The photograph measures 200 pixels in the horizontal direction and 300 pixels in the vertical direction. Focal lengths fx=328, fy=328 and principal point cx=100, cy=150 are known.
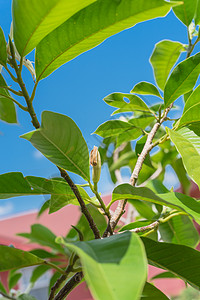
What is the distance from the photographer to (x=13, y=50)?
521mm

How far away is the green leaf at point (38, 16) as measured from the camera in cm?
43

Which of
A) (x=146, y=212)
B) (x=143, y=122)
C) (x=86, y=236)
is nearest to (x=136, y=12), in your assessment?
(x=143, y=122)

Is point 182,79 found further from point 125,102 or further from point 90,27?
point 90,27

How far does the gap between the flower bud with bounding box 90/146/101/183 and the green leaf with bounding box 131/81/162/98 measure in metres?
0.35

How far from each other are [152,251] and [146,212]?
54cm

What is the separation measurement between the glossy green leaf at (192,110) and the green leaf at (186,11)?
31 centimetres

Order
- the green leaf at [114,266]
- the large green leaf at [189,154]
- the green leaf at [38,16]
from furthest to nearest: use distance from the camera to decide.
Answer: the large green leaf at [189,154] → the green leaf at [38,16] → the green leaf at [114,266]

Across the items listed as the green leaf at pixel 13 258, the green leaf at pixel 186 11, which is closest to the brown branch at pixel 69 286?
the green leaf at pixel 13 258

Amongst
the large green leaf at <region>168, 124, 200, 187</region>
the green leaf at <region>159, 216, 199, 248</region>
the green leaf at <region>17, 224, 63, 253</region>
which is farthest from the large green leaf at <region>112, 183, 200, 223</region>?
the green leaf at <region>17, 224, 63, 253</region>

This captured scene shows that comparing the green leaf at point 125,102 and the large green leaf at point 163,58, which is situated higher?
the large green leaf at point 163,58

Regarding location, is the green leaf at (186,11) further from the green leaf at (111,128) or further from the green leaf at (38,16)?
the green leaf at (38,16)

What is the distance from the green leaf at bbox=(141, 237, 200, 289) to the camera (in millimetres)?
539

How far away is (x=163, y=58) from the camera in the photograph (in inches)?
36.9

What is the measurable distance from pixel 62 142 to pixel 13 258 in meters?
0.20
